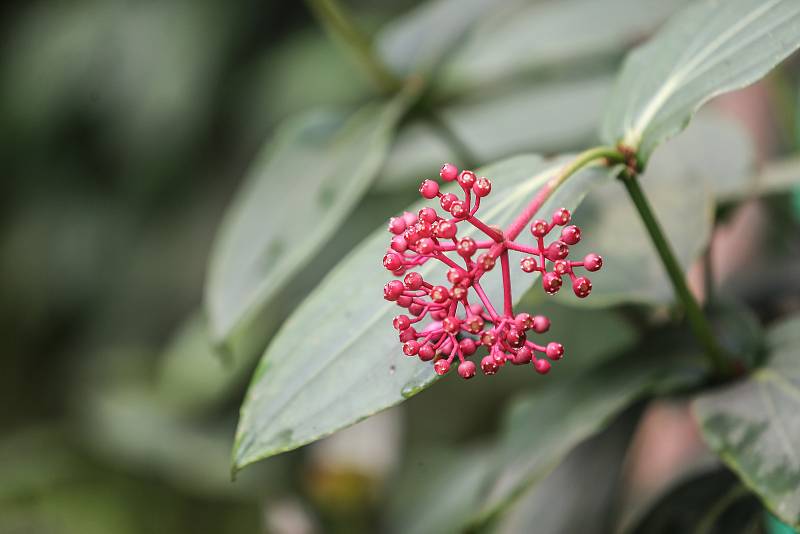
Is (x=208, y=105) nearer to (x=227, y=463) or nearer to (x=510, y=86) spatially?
(x=227, y=463)

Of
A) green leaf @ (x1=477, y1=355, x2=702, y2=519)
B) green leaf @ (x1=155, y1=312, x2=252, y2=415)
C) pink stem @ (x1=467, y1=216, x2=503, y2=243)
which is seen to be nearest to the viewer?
pink stem @ (x1=467, y1=216, x2=503, y2=243)

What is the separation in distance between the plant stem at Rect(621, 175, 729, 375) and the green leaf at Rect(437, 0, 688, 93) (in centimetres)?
48

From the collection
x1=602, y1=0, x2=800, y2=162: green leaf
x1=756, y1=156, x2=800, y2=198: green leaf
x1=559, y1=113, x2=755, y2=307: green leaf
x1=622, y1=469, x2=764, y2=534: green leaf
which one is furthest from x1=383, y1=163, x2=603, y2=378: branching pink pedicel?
x1=756, y1=156, x2=800, y2=198: green leaf

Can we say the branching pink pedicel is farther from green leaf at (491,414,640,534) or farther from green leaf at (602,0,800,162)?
green leaf at (491,414,640,534)

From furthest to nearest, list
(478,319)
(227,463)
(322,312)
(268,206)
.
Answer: (227,463) → (268,206) → (322,312) → (478,319)

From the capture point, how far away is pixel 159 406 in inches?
79.6

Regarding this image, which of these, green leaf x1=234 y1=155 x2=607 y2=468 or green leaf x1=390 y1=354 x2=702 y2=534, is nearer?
green leaf x1=234 y1=155 x2=607 y2=468

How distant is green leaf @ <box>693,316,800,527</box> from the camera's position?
25.7 inches

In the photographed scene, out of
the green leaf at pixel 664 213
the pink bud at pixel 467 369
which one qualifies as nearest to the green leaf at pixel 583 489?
the green leaf at pixel 664 213

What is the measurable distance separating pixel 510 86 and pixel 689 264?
706mm

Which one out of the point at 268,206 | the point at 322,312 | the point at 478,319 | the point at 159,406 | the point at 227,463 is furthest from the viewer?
the point at 159,406

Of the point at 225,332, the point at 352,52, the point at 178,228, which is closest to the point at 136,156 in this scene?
the point at 178,228

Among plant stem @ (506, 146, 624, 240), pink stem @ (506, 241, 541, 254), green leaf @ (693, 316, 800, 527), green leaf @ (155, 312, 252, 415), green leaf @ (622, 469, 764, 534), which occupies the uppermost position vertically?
plant stem @ (506, 146, 624, 240)

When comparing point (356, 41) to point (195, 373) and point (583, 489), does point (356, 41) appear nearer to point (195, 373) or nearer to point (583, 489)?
point (583, 489)
